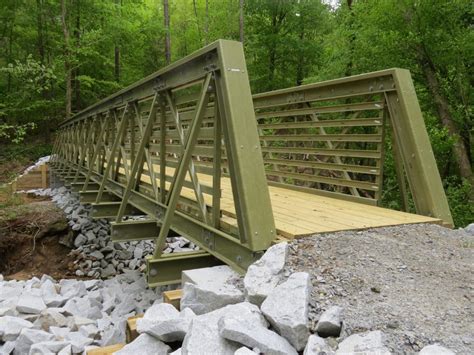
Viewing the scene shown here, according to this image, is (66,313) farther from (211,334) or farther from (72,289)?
(211,334)

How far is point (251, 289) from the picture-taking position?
7.52ft

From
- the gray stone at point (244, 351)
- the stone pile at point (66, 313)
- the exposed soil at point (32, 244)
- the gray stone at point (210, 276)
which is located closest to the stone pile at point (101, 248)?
the exposed soil at point (32, 244)

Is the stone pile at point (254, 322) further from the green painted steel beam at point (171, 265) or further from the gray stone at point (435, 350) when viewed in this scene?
the green painted steel beam at point (171, 265)

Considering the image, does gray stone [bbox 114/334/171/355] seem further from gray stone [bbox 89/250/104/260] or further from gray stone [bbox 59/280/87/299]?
gray stone [bbox 89/250/104/260]

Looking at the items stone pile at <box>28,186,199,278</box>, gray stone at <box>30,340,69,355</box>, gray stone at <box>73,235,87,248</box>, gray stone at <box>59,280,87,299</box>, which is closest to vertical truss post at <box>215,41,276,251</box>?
gray stone at <box>30,340,69,355</box>

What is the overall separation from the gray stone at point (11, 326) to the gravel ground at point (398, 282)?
10.4 ft

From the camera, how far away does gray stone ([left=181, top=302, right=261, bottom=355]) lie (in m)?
1.96

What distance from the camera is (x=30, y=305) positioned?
4793 millimetres

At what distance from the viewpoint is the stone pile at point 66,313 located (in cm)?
392

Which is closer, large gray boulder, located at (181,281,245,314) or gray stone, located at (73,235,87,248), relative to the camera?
large gray boulder, located at (181,281,245,314)

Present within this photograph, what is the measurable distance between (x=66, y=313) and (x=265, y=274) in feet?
11.8

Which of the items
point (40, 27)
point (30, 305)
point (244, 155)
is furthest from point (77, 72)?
point (244, 155)

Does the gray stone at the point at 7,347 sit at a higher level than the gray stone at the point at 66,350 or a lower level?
lower

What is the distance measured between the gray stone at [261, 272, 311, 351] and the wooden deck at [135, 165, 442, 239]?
2.24 ft
